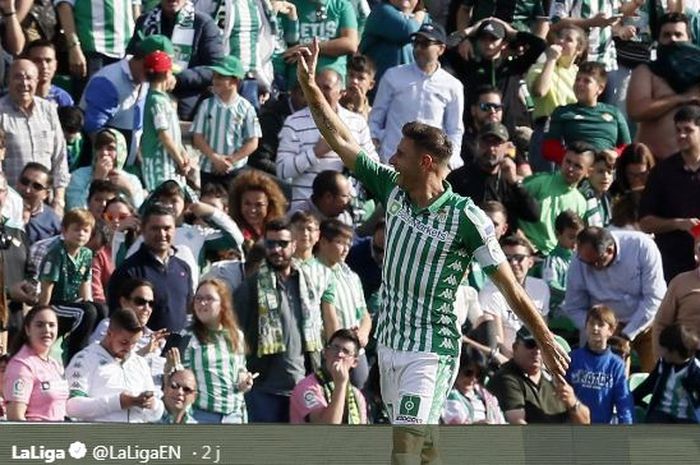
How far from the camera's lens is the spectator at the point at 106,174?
1391 cm

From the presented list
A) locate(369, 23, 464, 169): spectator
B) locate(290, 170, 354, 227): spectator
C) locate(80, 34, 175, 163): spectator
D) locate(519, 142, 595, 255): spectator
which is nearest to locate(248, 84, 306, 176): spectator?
locate(369, 23, 464, 169): spectator

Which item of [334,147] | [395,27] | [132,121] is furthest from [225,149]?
[334,147]

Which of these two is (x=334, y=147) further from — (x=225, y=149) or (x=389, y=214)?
(x=225, y=149)

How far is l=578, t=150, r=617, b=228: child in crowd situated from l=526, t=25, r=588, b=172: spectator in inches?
51.5

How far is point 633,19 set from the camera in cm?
1775

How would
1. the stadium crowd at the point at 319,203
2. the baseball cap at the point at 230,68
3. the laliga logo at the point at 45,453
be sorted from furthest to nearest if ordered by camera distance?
the baseball cap at the point at 230,68
the stadium crowd at the point at 319,203
the laliga logo at the point at 45,453

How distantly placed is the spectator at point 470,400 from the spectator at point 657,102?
353cm

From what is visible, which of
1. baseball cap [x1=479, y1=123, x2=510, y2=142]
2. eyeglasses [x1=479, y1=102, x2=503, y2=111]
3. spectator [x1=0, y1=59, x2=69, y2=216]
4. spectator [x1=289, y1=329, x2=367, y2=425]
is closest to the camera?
spectator [x1=289, y1=329, x2=367, y2=425]

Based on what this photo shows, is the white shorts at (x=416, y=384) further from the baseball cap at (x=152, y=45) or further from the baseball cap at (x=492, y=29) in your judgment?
the baseball cap at (x=492, y=29)

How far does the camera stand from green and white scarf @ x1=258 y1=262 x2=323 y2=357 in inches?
487

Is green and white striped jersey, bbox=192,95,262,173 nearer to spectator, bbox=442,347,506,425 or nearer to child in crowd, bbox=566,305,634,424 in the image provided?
spectator, bbox=442,347,506,425

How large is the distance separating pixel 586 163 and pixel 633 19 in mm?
3457

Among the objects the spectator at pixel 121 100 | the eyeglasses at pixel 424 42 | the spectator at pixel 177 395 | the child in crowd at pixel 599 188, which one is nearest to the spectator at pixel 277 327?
the spectator at pixel 177 395

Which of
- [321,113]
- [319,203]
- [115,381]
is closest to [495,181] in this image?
[319,203]
